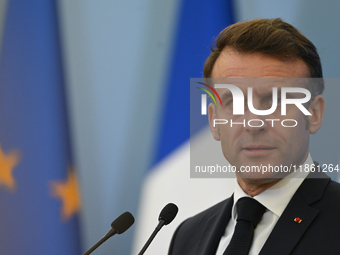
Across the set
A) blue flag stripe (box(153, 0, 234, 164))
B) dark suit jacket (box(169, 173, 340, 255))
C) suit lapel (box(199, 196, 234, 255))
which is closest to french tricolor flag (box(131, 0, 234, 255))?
blue flag stripe (box(153, 0, 234, 164))

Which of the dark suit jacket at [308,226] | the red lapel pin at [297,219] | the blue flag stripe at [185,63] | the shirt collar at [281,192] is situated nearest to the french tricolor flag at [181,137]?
the blue flag stripe at [185,63]

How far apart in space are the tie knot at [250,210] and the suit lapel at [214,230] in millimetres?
Answer: 135

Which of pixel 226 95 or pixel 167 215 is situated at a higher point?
pixel 226 95

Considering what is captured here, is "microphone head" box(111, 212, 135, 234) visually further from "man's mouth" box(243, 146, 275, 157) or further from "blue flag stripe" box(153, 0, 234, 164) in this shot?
"blue flag stripe" box(153, 0, 234, 164)

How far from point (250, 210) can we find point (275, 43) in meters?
0.67

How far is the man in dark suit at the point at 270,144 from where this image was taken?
58.6 inches

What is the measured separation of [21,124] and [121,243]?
0.94 m

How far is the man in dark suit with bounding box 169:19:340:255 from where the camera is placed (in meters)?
1.49

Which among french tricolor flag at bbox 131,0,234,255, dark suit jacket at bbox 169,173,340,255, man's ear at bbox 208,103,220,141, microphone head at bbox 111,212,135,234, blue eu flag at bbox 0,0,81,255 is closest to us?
dark suit jacket at bbox 169,173,340,255

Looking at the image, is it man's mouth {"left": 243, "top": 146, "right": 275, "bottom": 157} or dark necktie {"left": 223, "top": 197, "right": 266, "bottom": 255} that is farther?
man's mouth {"left": 243, "top": 146, "right": 275, "bottom": 157}

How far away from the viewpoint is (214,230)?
67.1 inches

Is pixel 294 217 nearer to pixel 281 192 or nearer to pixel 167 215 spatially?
pixel 281 192

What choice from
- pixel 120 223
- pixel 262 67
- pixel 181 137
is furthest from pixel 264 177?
pixel 181 137

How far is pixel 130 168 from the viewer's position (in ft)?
7.65
